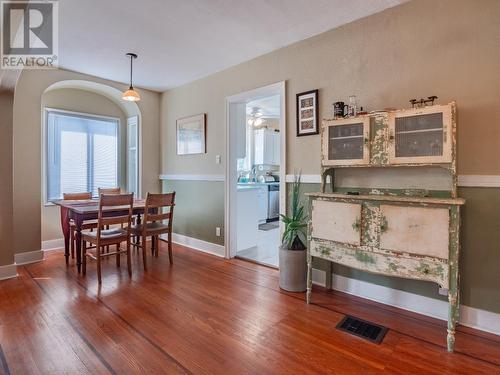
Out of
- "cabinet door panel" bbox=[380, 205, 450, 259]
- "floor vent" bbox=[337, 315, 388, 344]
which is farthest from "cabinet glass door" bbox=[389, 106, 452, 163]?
"floor vent" bbox=[337, 315, 388, 344]

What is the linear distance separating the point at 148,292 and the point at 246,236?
178cm

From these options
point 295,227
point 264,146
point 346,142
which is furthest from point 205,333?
point 264,146

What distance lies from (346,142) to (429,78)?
773 mm

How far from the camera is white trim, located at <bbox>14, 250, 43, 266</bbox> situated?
135 inches

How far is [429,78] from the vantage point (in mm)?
2215

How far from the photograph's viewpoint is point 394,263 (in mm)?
2039

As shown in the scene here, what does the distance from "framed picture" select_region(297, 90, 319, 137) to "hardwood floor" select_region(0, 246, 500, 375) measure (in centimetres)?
161

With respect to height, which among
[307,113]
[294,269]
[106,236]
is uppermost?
[307,113]

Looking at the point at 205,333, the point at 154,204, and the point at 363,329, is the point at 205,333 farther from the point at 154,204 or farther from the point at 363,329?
the point at 154,204

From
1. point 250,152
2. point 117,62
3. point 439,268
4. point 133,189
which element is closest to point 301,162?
point 439,268

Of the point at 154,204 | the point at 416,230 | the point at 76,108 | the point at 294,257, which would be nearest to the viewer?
the point at 416,230

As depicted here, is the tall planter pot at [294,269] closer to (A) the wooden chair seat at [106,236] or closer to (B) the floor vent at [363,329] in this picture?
(B) the floor vent at [363,329]

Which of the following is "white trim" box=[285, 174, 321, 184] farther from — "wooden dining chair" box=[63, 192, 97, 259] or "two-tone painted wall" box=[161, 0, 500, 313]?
"wooden dining chair" box=[63, 192, 97, 259]

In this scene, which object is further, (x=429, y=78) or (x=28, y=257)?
(x=28, y=257)
